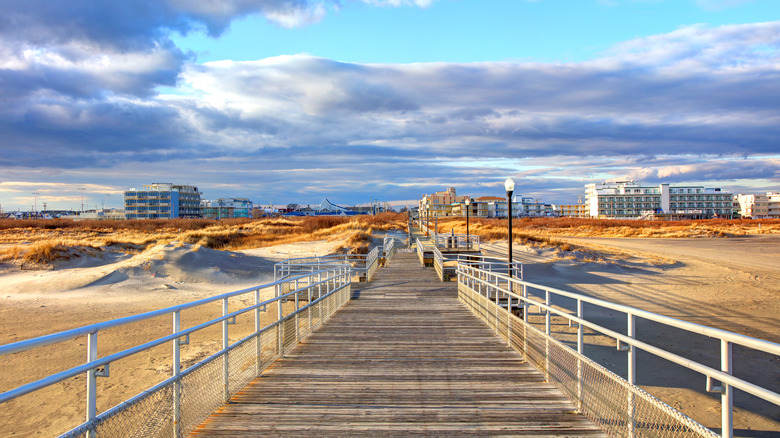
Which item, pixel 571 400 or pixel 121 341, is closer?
pixel 571 400

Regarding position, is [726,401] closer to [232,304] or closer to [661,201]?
[232,304]

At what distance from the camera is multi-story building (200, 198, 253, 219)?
18050cm

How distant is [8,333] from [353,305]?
1039 cm

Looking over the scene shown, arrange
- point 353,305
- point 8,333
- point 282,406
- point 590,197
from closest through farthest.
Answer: point 282,406
point 353,305
point 8,333
point 590,197

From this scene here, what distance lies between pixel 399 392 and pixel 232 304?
15.4 meters

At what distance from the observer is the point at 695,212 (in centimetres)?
13000

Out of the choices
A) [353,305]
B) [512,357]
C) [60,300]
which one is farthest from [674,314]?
[60,300]

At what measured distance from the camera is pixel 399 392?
5.29m

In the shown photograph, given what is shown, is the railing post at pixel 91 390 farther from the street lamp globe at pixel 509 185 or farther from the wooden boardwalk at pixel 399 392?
the street lamp globe at pixel 509 185

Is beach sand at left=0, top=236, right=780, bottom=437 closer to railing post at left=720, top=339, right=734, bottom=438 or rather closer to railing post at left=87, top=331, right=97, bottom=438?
railing post at left=87, top=331, right=97, bottom=438

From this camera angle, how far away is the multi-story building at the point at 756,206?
147125 mm

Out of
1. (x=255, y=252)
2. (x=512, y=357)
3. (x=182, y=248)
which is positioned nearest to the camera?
(x=512, y=357)

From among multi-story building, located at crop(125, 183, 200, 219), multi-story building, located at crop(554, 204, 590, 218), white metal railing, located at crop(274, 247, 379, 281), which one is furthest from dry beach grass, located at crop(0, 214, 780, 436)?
multi-story building, located at crop(554, 204, 590, 218)

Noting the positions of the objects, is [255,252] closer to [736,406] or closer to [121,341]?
[121,341]
